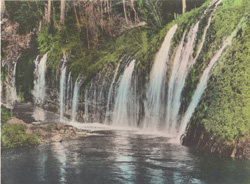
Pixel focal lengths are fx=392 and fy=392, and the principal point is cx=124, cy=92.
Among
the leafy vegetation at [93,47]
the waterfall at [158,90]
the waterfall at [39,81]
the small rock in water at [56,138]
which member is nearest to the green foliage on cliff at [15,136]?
the small rock in water at [56,138]

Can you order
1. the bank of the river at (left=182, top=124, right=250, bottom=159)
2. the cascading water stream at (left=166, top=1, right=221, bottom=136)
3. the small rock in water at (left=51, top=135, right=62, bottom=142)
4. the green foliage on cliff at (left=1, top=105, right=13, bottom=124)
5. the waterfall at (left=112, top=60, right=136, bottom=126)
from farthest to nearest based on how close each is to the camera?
1. the green foliage on cliff at (left=1, top=105, right=13, bottom=124)
2. the small rock in water at (left=51, top=135, right=62, bottom=142)
3. the waterfall at (left=112, top=60, right=136, bottom=126)
4. the cascading water stream at (left=166, top=1, right=221, bottom=136)
5. the bank of the river at (left=182, top=124, right=250, bottom=159)

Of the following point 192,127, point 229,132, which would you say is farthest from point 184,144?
point 229,132

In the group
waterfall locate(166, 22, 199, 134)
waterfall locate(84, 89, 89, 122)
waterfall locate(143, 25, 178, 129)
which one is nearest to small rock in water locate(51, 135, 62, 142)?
waterfall locate(84, 89, 89, 122)

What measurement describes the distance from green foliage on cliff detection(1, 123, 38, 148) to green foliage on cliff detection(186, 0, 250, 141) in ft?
4.96

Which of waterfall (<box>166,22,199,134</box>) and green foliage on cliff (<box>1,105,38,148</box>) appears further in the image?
green foliage on cliff (<box>1,105,38,148</box>)

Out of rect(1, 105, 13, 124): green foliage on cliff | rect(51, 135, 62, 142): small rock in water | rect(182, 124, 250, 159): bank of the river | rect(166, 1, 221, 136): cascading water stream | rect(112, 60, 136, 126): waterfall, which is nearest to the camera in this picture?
rect(182, 124, 250, 159): bank of the river

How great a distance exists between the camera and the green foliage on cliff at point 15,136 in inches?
143

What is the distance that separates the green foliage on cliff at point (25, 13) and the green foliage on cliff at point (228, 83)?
1.53 meters

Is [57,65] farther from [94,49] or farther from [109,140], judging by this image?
[109,140]

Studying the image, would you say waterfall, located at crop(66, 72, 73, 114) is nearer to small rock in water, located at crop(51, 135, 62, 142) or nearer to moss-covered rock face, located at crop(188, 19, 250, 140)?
small rock in water, located at crop(51, 135, 62, 142)

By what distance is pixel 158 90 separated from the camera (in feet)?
11.2

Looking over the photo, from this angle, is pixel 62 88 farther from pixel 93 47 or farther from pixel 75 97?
pixel 93 47

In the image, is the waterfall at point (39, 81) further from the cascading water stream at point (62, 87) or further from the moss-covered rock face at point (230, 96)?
the moss-covered rock face at point (230, 96)

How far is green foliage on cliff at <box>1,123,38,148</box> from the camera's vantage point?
143 inches
